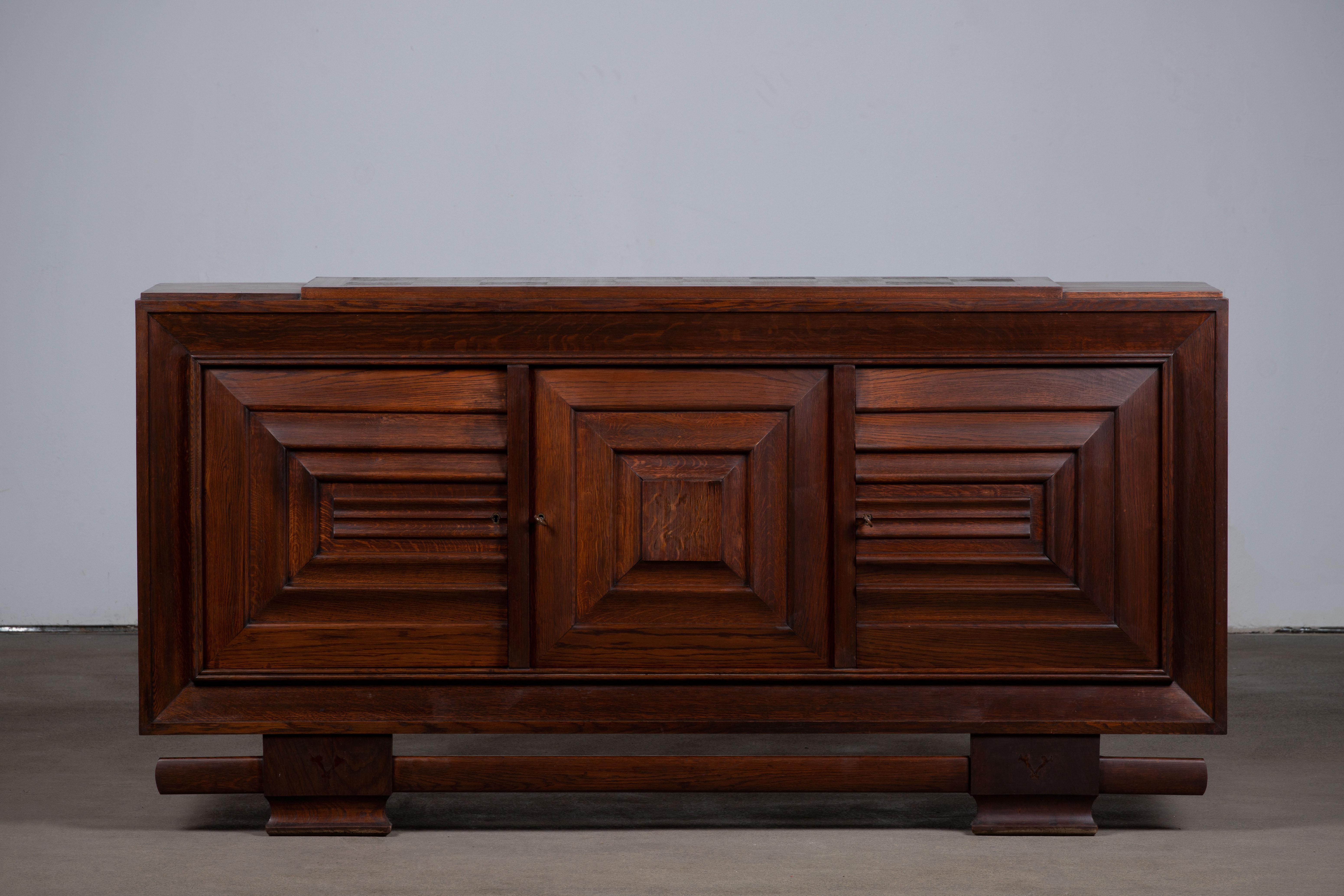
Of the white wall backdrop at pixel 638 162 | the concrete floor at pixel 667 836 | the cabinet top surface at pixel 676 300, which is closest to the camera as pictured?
the concrete floor at pixel 667 836

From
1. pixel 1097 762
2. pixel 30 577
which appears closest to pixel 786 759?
pixel 1097 762

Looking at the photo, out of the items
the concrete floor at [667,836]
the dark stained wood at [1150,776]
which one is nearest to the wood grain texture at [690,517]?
the dark stained wood at [1150,776]

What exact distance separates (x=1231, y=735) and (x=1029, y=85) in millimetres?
2168

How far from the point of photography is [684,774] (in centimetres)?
241

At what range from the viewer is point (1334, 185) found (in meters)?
4.35

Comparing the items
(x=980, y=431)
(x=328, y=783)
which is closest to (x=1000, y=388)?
(x=980, y=431)

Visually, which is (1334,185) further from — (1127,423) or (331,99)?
(331,99)

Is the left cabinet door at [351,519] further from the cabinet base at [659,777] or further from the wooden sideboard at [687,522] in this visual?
the cabinet base at [659,777]

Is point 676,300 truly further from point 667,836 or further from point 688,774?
point 667,836

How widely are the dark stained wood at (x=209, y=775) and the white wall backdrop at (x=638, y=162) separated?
2.19 metres

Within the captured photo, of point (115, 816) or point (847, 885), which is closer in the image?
point (847, 885)

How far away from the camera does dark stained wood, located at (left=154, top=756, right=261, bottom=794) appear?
2404 millimetres

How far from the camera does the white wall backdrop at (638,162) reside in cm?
424

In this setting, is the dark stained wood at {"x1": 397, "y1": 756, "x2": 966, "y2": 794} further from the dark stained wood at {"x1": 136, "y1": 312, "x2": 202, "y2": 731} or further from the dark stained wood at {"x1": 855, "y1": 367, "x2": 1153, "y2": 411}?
the dark stained wood at {"x1": 855, "y1": 367, "x2": 1153, "y2": 411}
